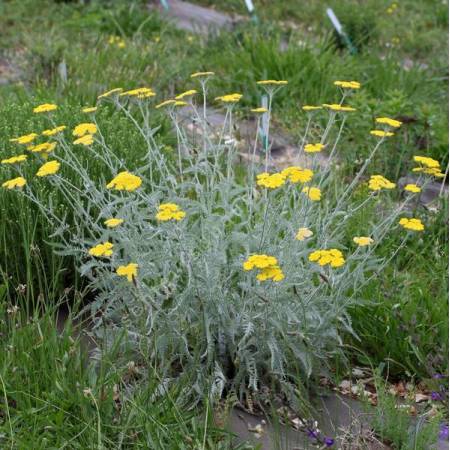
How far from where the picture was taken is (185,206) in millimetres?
3160

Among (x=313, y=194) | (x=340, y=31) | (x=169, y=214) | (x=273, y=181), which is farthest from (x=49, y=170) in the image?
(x=340, y=31)

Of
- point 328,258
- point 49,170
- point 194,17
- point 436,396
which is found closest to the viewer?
point 328,258

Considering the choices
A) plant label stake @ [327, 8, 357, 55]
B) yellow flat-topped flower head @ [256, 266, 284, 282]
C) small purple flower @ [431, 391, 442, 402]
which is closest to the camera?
yellow flat-topped flower head @ [256, 266, 284, 282]

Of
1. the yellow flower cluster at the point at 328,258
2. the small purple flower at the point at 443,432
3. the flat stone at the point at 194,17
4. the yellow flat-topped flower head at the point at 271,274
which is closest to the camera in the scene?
the yellow flat-topped flower head at the point at 271,274

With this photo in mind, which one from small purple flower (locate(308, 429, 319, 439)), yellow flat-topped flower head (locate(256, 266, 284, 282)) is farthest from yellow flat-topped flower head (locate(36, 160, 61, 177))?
small purple flower (locate(308, 429, 319, 439))

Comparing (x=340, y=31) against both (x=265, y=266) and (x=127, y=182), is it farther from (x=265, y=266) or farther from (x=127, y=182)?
(x=265, y=266)

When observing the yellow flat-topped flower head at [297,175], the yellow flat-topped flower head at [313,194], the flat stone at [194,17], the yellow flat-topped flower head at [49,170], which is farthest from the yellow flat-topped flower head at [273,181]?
the flat stone at [194,17]

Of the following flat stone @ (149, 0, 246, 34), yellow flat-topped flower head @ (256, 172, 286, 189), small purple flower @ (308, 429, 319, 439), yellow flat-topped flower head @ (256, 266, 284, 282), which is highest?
yellow flat-topped flower head @ (256, 172, 286, 189)

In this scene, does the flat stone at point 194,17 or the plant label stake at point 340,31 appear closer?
the plant label stake at point 340,31

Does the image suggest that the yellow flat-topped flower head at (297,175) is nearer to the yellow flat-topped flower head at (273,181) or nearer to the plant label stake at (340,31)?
the yellow flat-topped flower head at (273,181)

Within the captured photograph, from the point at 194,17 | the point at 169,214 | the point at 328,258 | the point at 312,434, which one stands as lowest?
the point at 194,17

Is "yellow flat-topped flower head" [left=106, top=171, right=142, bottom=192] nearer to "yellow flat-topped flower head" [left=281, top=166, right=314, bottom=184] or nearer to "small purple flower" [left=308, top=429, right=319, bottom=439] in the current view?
"yellow flat-topped flower head" [left=281, top=166, right=314, bottom=184]

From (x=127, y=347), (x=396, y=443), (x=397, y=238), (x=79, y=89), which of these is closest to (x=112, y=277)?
(x=127, y=347)

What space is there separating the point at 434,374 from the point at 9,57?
19.1ft
